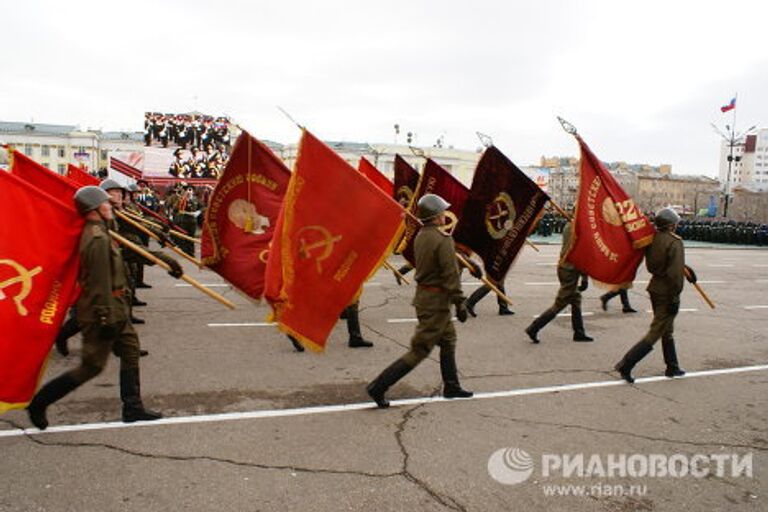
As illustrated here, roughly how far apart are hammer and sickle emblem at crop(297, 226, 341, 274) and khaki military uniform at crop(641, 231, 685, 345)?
134 inches

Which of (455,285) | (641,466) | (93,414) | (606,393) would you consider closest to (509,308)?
(606,393)

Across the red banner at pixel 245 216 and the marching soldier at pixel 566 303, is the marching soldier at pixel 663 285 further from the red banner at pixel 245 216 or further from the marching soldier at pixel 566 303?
the red banner at pixel 245 216

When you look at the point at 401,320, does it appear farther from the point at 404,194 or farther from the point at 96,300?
the point at 96,300

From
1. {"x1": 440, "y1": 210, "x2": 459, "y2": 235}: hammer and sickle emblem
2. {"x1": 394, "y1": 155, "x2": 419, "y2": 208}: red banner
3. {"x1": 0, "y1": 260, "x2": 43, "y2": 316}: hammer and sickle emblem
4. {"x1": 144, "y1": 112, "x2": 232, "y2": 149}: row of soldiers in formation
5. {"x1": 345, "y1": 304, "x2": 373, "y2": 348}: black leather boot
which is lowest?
{"x1": 345, "y1": 304, "x2": 373, "y2": 348}: black leather boot

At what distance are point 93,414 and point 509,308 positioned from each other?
6.77 metres

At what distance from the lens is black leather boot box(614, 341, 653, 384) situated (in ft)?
19.8

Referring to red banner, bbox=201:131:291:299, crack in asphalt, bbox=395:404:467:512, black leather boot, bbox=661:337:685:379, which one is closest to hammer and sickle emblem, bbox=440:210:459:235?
red banner, bbox=201:131:291:299

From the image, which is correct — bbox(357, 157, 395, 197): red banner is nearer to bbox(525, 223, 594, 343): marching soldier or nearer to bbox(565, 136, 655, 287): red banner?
bbox(525, 223, 594, 343): marching soldier

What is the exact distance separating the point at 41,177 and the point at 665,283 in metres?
6.76

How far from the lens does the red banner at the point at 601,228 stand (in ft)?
21.5

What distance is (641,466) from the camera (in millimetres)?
4148

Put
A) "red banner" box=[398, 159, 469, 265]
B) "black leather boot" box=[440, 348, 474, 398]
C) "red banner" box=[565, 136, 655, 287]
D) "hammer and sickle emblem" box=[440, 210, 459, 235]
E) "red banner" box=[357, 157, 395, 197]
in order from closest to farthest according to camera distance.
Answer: "black leather boot" box=[440, 348, 474, 398] < "red banner" box=[565, 136, 655, 287] < "hammer and sickle emblem" box=[440, 210, 459, 235] < "red banner" box=[398, 159, 469, 265] < "red banner" box=[357, 157, 395, 197]

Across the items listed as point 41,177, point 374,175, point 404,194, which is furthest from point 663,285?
point 41,177

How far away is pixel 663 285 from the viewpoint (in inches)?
241
